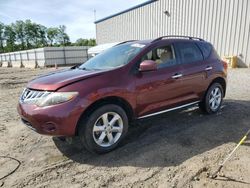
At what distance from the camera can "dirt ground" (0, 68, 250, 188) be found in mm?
→ 2951

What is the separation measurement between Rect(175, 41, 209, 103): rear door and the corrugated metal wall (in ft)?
35.8

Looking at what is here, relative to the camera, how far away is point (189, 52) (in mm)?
4867

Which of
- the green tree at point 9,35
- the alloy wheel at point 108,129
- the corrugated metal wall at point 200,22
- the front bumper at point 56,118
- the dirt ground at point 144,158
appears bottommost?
the dirt ground at point 144,158

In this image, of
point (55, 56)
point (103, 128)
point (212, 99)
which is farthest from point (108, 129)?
point (55, 56)

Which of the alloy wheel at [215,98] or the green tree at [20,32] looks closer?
the alloy wheel at [215,98]

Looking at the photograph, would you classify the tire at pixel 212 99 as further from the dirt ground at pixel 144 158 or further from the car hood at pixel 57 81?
the car hood at pixel 57 81

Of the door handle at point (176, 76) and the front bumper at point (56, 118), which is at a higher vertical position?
the door handle at point (176, 76)

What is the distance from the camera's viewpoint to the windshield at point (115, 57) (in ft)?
13.5

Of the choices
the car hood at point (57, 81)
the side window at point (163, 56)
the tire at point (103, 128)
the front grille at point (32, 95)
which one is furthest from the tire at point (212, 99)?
the front grille at point (32, 95)

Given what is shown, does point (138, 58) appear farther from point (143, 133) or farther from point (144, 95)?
point (143, 133)

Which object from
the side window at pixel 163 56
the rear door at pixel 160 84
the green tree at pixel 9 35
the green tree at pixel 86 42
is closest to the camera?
the rear door at pixel 160 84

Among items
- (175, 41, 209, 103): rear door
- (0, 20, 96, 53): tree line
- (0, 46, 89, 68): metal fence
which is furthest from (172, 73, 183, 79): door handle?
(0, 20, 96, 53): tree line

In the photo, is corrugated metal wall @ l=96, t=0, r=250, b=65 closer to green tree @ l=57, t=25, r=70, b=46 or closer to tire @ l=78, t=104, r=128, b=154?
tire @ l=78, t=104, r=128, b=154

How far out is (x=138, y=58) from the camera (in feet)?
13.1
